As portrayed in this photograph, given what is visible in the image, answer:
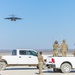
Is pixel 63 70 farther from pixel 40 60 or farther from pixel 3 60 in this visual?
pixel 3 60

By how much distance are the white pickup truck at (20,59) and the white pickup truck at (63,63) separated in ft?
12.9

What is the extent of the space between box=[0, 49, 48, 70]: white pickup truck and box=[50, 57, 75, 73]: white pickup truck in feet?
12.9

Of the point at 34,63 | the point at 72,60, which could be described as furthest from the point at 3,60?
the point at 72,60

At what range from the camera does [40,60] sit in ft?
66.3

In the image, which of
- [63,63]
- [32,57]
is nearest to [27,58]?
[32,57]

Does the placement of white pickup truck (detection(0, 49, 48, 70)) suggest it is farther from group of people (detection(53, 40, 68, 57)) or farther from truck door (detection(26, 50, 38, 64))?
group of people (detection(53, 40, 68, 57))

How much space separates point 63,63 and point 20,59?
4642 mm

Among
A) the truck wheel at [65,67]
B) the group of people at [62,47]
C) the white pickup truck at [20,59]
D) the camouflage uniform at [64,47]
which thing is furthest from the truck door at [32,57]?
the truck wheel at [65,67]

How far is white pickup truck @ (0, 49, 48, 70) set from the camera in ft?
82.5

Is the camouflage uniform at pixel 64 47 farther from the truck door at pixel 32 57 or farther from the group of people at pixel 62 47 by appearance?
the truck door at pixel 32 57

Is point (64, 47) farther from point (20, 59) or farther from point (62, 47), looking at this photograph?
point (20, 59)

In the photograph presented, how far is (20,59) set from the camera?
83.5 ft

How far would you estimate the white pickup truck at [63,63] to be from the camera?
21.7m

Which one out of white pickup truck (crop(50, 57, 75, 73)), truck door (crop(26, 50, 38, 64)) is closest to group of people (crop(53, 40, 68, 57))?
white pickup truck (crop(50, 57, 75, 73))
